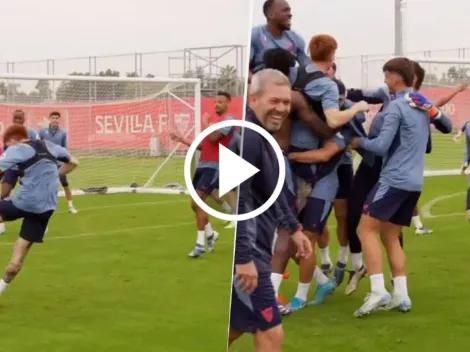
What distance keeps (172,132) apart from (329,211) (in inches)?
21.9

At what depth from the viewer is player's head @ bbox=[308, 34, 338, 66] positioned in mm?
1694

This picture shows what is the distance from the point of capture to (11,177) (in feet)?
11.0

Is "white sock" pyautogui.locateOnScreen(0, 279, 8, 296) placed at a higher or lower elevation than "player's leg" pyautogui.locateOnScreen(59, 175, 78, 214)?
lower

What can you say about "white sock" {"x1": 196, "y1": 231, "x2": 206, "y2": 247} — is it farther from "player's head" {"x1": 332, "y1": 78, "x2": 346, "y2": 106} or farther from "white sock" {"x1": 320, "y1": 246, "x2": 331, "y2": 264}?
"white sock" {"x1": 320, "y1": 246, "x2": 331, "y2": 264}

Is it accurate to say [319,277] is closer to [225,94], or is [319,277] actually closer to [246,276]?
[246,276]

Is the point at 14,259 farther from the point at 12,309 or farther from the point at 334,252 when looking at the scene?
the point at 334,252

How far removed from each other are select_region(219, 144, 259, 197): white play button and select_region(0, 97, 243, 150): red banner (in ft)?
0.27

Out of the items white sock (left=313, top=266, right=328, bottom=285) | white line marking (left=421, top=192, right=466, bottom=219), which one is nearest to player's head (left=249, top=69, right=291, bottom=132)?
white sock (left=313, top=266, right=328, bottom=285)

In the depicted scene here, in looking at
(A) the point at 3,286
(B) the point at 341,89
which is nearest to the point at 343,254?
(A) the point at 3,286

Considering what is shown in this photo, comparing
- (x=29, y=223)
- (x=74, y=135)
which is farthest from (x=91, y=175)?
(x=29, y=223)

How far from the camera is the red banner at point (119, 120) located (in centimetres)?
201

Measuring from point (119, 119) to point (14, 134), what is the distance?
20.4 inches

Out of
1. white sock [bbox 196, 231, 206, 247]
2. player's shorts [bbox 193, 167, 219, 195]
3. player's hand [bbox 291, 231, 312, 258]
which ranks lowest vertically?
white sock [bbox 196, 231, 206, 247]

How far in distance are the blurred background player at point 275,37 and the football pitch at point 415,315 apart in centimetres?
57
